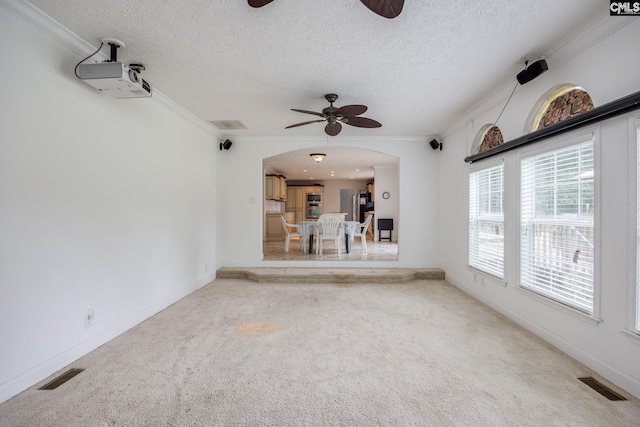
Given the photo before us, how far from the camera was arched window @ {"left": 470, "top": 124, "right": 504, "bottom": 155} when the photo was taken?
11.9ft

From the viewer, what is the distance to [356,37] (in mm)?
2309

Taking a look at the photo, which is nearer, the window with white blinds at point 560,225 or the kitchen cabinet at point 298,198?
the window with white blinds at point 560,225

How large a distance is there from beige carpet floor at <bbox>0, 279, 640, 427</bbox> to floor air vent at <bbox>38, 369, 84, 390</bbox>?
2.5 inches

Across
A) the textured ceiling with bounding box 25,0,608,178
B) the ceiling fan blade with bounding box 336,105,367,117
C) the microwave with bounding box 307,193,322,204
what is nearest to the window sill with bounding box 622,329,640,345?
the textured ceiling with bounding box 25,0,608,178

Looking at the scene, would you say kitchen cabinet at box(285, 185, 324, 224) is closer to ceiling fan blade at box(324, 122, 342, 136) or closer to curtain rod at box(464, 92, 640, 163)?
ceiling fan blade at box(324, 122, 342, 136)

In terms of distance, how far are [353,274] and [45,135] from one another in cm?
423

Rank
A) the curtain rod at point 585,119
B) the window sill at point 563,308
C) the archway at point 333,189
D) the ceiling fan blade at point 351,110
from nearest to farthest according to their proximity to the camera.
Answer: the curtain rod at point 585,119 → the window sill at point 563,308 → the ceiling fan blade at point 351,110 → the archway at point 333,189

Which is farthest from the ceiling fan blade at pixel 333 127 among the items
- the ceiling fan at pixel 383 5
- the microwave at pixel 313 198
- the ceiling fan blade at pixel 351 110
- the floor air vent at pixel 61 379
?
the microwave at pixel 313 198

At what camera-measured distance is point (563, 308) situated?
247 cm

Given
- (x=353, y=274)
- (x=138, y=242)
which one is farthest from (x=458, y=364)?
(x=138, y=242)

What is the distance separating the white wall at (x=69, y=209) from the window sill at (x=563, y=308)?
4.13 metres

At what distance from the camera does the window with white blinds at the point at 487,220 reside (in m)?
3.47

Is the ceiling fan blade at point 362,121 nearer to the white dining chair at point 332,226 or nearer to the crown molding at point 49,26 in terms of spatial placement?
the crown molding at point 49,26

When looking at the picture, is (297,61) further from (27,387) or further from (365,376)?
(27,387)
